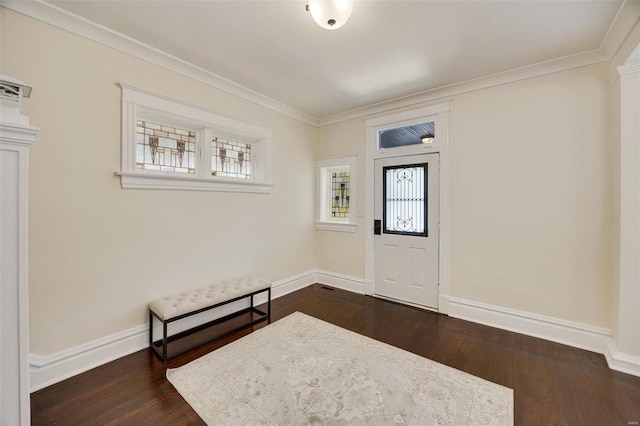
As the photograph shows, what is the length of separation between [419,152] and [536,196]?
1.40 meters

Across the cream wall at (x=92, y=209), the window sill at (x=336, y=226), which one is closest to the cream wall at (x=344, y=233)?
the window sill at (x=336, y=226)

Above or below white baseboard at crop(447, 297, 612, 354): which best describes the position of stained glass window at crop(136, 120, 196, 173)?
above

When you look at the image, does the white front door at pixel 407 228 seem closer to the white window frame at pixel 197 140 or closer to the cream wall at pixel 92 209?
the white window frame at pixel 197 140

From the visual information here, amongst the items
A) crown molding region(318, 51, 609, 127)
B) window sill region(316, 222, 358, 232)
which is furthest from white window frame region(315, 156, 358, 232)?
crown molding region(318, 51, 609, 127)

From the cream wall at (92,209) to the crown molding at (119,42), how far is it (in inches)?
2.1

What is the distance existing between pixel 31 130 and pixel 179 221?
1691mm

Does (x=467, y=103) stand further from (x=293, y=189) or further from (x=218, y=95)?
(x=218, y=95)

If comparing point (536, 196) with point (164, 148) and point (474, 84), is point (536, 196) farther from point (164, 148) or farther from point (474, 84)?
point (164, 148)

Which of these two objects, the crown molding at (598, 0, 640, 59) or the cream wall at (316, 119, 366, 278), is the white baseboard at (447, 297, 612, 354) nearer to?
the cream wall at (316, 119, 366, 278)

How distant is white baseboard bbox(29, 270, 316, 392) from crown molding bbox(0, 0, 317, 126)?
2.57m

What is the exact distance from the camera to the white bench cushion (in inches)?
93.9

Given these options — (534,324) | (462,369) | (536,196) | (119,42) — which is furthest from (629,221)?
(119,42)

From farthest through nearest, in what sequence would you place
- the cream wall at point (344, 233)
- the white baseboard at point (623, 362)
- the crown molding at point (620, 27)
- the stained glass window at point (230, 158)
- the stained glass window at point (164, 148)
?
1. the cream wall at point (344, 233)
2. the stained glass window at point (230, 158)
3. the stained glass window at point (164, 148)
4. the white baseboard at point (623, 362)
5. the crown molding at point (620, 27)

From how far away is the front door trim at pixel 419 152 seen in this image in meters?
3.35
